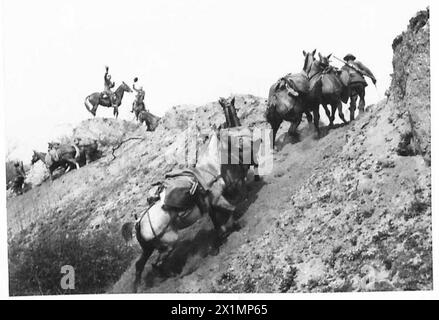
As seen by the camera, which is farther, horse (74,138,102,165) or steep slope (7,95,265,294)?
horse (74,138,102,165)

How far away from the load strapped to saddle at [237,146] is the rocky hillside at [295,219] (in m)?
0.33

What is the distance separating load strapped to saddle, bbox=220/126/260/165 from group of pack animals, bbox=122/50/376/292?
4cm

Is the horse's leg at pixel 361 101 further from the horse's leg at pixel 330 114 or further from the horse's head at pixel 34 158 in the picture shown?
the horse's head at pixel 34 158

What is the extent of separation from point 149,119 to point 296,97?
2527mm

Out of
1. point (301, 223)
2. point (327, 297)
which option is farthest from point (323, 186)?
point (327, 297)

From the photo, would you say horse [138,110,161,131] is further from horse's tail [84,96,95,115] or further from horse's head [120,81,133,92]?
horse's tail [84,96,95,115]

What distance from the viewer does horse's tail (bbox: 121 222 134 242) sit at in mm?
13844

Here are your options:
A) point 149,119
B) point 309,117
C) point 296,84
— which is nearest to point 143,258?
→ point 149,119

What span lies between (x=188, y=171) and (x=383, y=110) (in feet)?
9.31

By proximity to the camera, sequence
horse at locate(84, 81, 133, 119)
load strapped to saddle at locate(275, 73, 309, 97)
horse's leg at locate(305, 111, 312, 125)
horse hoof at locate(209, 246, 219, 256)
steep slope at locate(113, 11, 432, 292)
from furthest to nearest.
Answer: horse at locate(84, 81, 133, 119), horse's leg at locate(305, 111, 312, 125), load strapped to saddle at locate(275, 73, 309, 97), horse hoof at locate(209, 246, 219, 256), steep slope at locate(113, 11, 432, 292)

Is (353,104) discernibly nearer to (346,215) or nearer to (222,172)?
(346,215)

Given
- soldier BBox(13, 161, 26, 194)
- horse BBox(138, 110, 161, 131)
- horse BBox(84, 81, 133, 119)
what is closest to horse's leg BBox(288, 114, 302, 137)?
horse BBox(138, 110, 161, 131)
